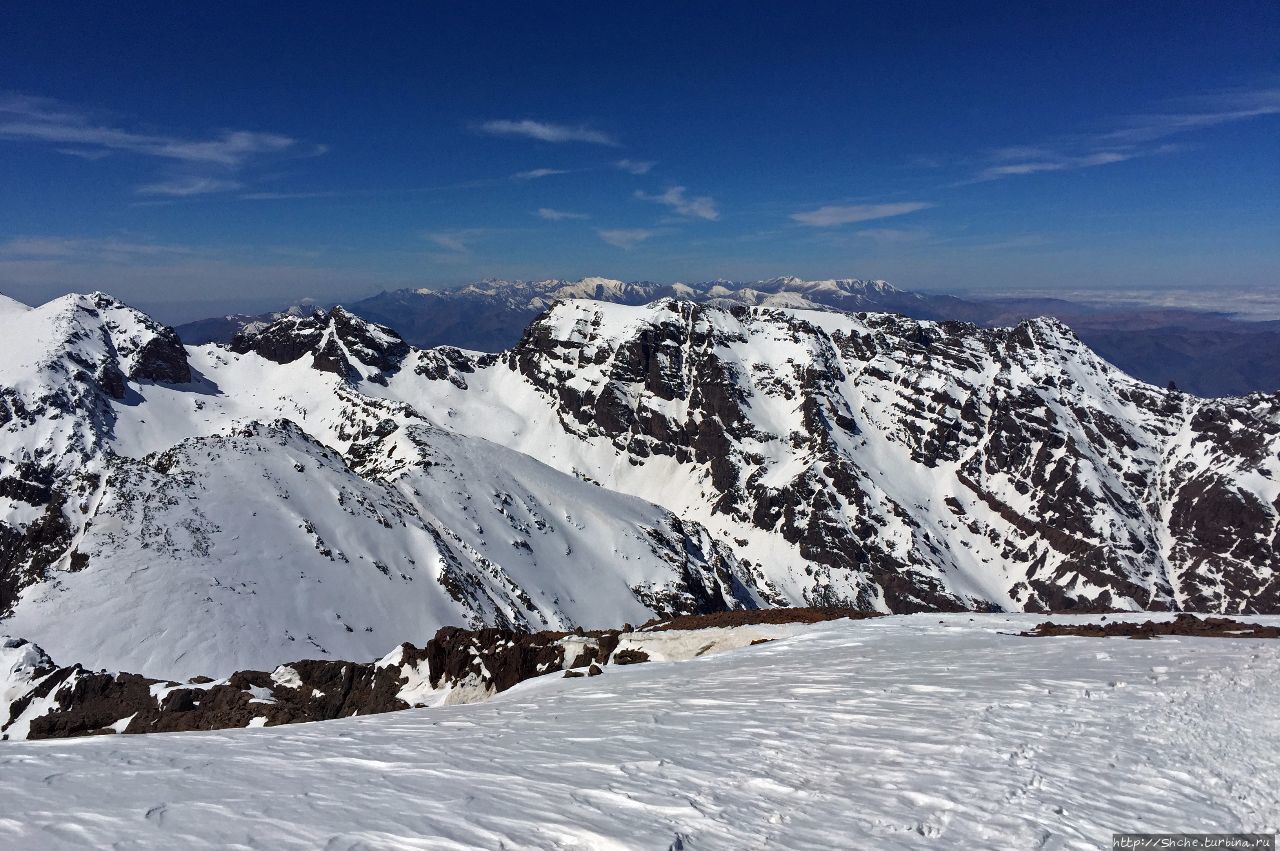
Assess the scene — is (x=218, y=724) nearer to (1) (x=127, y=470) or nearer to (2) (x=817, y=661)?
(2) (x=817, y=661)

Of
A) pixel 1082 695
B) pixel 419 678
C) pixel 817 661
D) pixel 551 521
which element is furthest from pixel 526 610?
pixel 1082 695

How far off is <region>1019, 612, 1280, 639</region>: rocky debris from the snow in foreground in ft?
10.9

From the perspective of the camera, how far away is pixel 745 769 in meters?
9.97

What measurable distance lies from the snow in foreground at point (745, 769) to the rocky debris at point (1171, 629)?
10.9ft

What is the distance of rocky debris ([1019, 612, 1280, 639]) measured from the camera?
18906 millimetres

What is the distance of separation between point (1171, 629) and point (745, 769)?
17654 mm

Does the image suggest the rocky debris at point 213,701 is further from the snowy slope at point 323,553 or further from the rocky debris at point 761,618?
the snowy slope at point 323,553

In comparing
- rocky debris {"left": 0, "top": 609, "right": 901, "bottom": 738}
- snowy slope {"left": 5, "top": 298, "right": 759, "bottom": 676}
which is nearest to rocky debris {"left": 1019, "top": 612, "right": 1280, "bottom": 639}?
rocky debris {"left": 0, "top": 609, "right": 901, "bottom": 738}

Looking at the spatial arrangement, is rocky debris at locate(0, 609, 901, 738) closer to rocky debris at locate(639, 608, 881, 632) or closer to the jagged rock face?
rocky debris at locate(639, 608, 881, 632)

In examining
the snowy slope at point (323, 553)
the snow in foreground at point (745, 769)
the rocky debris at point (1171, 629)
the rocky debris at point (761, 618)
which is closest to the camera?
the snow in foreground at point (745, 769)

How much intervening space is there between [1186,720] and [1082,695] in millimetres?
1798

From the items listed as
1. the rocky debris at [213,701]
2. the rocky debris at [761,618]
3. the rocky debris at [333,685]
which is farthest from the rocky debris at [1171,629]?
the rocky debris at [213,701]

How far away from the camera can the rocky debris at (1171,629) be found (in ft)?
62.0

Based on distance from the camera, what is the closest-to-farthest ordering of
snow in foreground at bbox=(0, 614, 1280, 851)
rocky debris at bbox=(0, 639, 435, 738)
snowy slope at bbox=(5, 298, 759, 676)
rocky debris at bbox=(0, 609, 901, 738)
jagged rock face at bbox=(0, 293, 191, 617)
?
snow in foreground at bbox=(0, 614, 1280, 851) < rocky debris at bbox=(0, 609, 901, 738) < rocky debris at bbox=(0, 639, 435, 738) < snowy slope at bbox=(5, 298, 759, 676) < jagged rock face at bbox=(0, 293, 191, 617)
